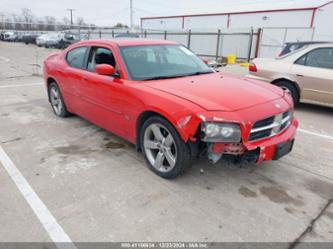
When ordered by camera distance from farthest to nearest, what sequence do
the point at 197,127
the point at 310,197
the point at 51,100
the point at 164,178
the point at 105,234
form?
the point at 51,100 < the point at 164,178 < the point at 310,197 < the point at 197,127 < the point at 105,234

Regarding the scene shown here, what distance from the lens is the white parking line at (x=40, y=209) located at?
221cm

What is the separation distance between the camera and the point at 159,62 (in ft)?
12.2

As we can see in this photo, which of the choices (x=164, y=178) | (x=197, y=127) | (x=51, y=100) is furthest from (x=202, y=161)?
(x=51, y=100)

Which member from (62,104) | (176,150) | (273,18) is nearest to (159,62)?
(176,150)

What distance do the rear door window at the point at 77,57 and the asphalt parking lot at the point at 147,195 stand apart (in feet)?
4.20

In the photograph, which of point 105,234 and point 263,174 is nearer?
point 105,234

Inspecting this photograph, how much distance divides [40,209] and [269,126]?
2556 millimetres

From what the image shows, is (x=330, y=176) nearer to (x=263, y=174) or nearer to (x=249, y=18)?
(x=263, y=174)

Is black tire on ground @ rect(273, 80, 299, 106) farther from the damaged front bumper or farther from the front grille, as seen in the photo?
the damaged front bumper

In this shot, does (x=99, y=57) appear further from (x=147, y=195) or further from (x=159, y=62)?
(x=147, y=195)

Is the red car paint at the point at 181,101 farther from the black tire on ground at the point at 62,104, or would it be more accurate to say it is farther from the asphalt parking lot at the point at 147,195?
the black tire on ground at the point at 62,104

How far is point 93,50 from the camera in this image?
4.16 m

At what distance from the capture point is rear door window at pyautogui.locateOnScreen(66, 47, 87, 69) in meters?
4.37

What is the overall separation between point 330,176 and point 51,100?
5.29 metres
